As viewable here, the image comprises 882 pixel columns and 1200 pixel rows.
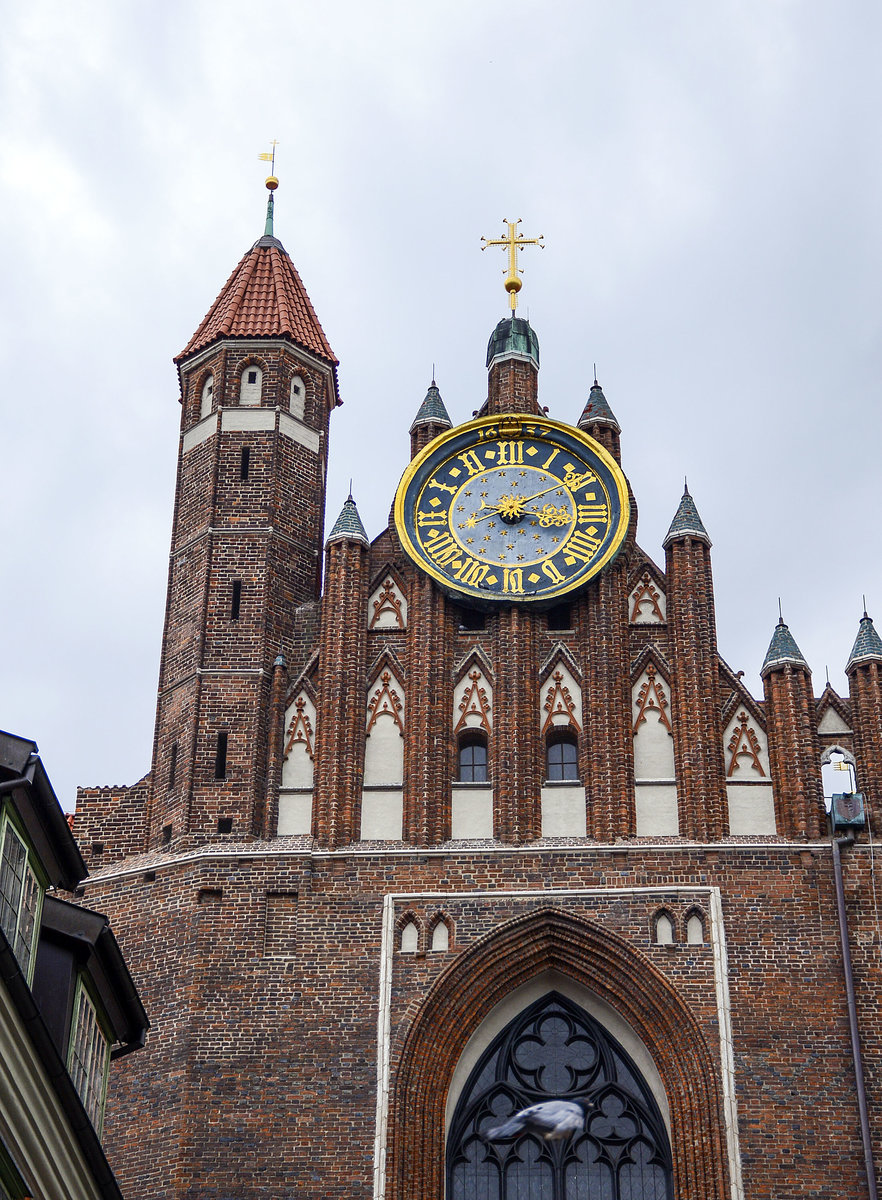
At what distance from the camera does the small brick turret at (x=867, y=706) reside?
23141mm

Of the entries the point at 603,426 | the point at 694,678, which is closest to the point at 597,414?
A: the point at 603,426

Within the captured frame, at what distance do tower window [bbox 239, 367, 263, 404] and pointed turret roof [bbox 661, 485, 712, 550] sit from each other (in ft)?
18.9

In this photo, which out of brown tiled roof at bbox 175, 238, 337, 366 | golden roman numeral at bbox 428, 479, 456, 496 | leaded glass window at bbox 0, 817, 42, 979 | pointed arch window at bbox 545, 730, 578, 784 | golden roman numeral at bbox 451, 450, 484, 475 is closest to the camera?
leaded glass window at bbox 0, 817, 42, 979

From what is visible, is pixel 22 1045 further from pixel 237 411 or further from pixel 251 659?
pixel 237 411

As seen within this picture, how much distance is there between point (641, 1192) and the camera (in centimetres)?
2158

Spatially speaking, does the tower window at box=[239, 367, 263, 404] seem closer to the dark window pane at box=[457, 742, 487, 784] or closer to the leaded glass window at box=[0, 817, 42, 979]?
the dark window pane at box=[457, 742, 487, 784]

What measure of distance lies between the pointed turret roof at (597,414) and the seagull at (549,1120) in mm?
8799

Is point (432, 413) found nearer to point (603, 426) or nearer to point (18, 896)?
point (603, 426)

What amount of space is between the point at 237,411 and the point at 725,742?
25.6ft

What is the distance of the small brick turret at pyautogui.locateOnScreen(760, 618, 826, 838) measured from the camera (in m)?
23.0

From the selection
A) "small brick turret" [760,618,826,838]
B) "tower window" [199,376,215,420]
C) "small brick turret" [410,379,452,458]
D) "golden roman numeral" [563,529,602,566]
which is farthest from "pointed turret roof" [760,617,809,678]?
"tower window" [199,376,215,420]

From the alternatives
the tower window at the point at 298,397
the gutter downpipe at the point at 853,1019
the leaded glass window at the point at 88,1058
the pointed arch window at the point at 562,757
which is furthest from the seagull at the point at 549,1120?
the tower window at the point at 298,397

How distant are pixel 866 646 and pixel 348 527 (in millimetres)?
6445

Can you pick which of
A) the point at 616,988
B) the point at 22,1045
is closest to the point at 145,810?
the point at 616,988
